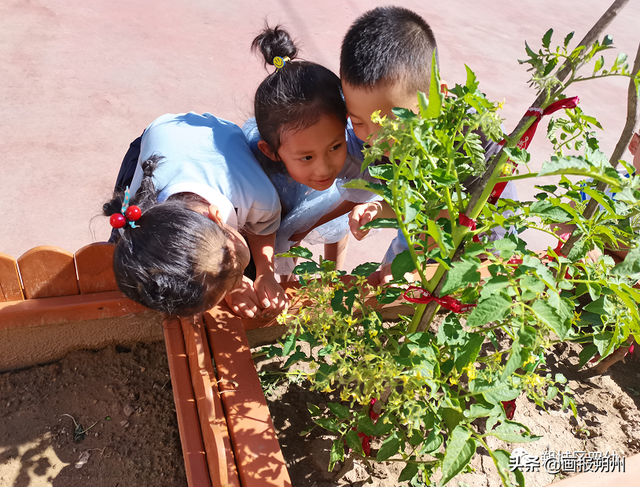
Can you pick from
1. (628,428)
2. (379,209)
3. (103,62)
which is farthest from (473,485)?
(103,62)

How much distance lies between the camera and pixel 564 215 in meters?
0.78

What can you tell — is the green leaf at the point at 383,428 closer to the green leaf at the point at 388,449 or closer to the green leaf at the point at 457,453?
the green leaf at the point at 388,449

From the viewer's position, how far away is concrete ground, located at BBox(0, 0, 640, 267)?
2330mm

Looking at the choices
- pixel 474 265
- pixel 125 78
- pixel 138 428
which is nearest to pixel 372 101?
pixel 474 265

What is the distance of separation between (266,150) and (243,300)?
1.46ft

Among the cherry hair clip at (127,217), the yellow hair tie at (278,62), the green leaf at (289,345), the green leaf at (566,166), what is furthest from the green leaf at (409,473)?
the yellow hair tie at (278,62)

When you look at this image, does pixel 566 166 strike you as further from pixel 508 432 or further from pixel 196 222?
pixel 196 222

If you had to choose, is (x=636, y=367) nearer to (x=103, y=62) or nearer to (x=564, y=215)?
(x=564, y=215)

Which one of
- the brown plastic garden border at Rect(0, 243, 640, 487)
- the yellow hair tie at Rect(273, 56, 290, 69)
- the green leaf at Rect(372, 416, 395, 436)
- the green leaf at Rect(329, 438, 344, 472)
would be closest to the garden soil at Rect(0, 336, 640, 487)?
the brown plastic garden border at Rect(0, 243, 640, 487)

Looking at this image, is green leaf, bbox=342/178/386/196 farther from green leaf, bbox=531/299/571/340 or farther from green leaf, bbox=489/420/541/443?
green leaf, bbox=489/420/541/443

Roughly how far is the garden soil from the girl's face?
24.5 inches

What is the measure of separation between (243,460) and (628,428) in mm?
1220

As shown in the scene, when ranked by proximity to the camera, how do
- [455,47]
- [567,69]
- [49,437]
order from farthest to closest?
[455,47], [49,437], [567,69]

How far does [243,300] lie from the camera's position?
4.63 feet
